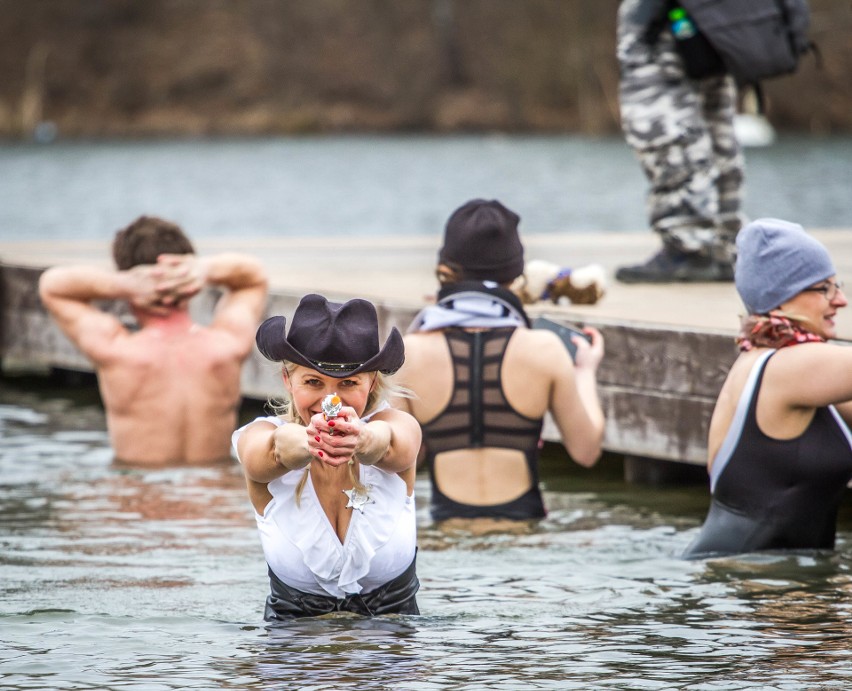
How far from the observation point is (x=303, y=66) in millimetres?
118562

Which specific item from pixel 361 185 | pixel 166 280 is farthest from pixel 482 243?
pixel 361 185

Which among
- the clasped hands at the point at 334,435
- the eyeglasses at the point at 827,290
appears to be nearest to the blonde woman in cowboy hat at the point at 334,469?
the clasped hands at the point at 334,435

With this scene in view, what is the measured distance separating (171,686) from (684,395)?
358 cm

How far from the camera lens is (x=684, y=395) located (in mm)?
7664

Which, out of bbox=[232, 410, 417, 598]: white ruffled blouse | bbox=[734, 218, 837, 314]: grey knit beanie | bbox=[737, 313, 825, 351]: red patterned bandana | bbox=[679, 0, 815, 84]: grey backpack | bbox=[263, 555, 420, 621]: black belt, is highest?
bbox=[679, 0, 815, 84]: grey backpack

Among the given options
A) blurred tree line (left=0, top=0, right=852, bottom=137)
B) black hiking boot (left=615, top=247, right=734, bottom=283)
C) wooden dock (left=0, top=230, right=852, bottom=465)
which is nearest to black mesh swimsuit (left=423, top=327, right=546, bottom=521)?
wooden dock (left=0, top=230, right=852, bottom=465)

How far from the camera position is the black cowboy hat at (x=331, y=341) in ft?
15.0

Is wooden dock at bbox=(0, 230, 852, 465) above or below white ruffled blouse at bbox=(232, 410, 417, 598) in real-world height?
above

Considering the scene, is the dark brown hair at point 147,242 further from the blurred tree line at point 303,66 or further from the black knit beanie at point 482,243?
the blurred tree line at point 303,66

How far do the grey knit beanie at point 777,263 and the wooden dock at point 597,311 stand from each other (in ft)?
4.84

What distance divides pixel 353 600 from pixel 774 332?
70.6 inches

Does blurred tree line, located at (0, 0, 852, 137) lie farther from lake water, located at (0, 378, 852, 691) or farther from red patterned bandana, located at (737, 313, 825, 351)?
red patterned bandana, located at (737, 313, 825, 351)

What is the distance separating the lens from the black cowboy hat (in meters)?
4.57

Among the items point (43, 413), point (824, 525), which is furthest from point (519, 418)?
point (43, 413)
